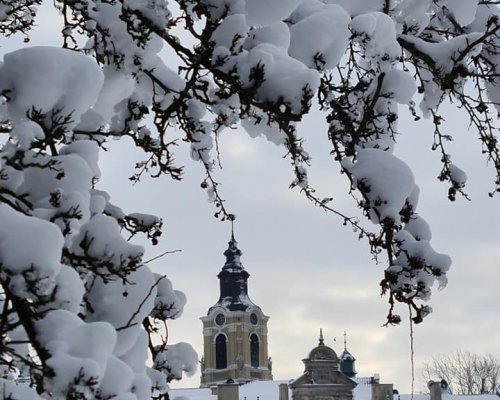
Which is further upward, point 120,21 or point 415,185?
point 120,21

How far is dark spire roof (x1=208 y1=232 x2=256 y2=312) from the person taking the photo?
64.8 metres

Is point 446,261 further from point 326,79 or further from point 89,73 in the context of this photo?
point 89,73

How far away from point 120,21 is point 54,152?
96 cm

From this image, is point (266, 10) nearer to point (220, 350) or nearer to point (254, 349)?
point (220, 350)

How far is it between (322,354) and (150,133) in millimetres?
46609

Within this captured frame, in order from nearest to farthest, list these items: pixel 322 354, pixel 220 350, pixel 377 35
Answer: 1. pixel 377 35
2. pixel 322 354
3. pixel 220 350

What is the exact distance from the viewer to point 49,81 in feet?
9.25

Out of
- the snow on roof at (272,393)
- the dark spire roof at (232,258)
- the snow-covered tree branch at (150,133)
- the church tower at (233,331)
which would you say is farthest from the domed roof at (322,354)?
the snow-covered tree branch at (150,133)

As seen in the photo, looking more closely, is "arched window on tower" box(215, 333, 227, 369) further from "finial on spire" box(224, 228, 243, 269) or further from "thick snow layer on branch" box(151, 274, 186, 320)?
"thick snow layer on branch" box(151, 274, 186, 320)

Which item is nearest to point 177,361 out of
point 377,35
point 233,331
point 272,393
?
point 377,35

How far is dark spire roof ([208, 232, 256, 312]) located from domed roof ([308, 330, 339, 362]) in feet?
50.8

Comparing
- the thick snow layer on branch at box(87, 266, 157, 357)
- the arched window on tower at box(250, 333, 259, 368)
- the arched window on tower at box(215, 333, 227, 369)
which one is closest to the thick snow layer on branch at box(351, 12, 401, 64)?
the thick snow layer on branch at box(87, 266, 157, 357)

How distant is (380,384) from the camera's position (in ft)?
162

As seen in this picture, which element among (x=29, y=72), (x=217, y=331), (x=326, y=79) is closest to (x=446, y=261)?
(x=326, y=79)
